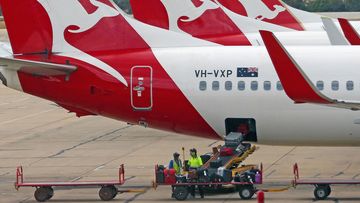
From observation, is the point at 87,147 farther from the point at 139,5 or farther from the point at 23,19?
the point at 23,19

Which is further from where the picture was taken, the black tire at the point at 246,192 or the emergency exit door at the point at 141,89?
the emergency exit door at the point at 141,89

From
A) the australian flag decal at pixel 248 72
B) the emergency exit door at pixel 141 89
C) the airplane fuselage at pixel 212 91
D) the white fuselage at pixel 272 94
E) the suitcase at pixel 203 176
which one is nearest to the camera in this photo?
the suitcase at pixel 203 176

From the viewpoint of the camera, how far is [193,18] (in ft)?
140

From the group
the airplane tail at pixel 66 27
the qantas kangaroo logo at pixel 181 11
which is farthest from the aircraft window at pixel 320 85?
the qantas kangaroo logo at pixel 181 11

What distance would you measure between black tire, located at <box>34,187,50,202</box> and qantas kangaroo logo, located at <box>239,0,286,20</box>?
678 inches

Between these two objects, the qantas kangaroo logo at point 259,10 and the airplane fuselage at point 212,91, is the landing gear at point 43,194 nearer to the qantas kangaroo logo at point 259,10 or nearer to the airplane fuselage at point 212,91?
the airplane fuselage at point 212,91

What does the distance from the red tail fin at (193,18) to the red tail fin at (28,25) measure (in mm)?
6909

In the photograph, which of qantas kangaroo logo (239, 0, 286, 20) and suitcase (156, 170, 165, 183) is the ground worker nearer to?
suitcase (156, 170, 165, 183)

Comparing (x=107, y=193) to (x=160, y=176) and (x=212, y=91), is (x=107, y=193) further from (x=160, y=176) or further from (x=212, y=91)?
(x=212, y=91)

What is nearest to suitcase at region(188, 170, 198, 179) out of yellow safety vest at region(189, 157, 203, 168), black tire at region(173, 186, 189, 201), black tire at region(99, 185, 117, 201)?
black tire at region(173, 186, 189, 201)

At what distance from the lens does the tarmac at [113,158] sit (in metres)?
32.4

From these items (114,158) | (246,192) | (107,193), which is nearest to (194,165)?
(246,192)

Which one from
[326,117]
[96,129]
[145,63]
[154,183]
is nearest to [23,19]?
[145,63]

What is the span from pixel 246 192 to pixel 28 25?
8.11 metres
